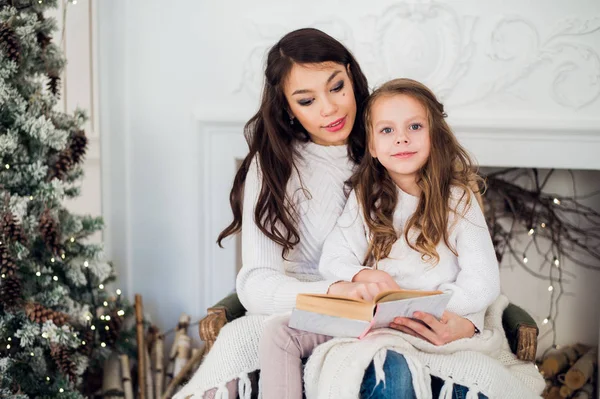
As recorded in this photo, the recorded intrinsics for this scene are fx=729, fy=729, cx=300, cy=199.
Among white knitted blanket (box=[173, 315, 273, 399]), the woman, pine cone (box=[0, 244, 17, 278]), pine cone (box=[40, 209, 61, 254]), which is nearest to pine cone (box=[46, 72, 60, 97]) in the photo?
pine cone (box=[40, 209, 61, 254])

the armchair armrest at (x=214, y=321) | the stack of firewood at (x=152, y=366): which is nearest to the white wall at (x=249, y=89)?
the stack of firewood at (x=152, y=366)

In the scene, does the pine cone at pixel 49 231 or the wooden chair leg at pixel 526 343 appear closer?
the wooden chair leg at pixel 526 343

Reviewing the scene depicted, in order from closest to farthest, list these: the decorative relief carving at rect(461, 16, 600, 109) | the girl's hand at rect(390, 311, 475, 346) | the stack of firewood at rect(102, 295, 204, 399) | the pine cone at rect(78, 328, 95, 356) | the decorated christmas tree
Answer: the girl's hand at rect(390, 311, 475, 346) < the decorated christmas tree < the pine cone at rect(78, 328, 95, 356) < the decorative relief carving at rect(461, 16, 600, 109) < the stack of firewood at rect(102, 295, 204, 399)

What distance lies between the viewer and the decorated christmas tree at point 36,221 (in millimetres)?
2139

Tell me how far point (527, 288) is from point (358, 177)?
1217 mm

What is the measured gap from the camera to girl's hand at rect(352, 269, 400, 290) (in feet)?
6.11

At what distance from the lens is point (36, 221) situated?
7.25 ft

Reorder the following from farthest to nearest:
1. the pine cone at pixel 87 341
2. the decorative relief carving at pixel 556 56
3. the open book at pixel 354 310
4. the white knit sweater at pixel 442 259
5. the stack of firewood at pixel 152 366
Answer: the stack of firewood at pixel 152 366
the decorative relief carving at pixel 556 56
the pine cone at pixel 87 341
the white knit sweater at pixel 442 259
the open book at pixel 354 310

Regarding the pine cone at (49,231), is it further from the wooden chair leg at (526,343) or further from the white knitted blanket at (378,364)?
the wooden chair leg at (526,343)

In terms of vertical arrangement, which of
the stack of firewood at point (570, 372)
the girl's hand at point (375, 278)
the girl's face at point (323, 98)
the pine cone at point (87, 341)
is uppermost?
the girl's face at point (323, 98)

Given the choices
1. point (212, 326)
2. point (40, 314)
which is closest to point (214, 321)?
point (212, 326)

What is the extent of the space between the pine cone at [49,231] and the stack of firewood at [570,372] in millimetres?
1859

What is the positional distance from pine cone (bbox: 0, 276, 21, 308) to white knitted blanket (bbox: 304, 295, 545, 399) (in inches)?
38.4

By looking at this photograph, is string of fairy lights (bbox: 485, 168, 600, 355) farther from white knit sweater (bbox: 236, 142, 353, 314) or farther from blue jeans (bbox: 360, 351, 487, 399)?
blue jeans (bbox: 360, 351, 487, 399)
